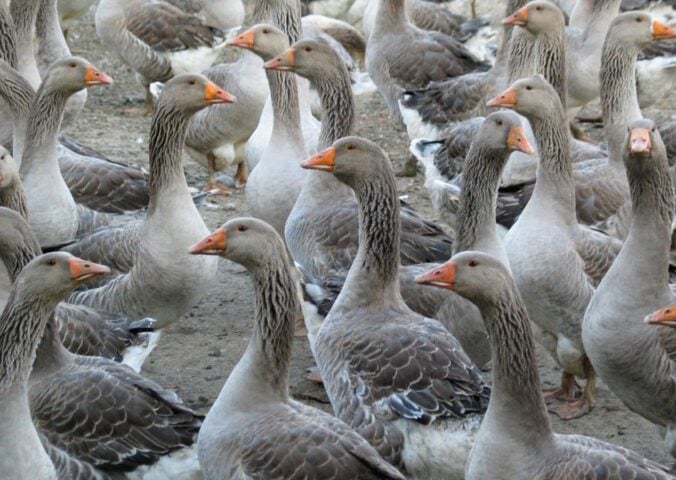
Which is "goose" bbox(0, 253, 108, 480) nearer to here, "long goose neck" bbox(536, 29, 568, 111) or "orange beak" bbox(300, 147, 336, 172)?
"orange beak" bbox(300, 147, 336, 172)

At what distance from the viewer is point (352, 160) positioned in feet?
22.0

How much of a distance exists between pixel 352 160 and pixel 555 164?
4.65 ft

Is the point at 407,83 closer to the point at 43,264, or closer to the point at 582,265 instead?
the point at 582,265

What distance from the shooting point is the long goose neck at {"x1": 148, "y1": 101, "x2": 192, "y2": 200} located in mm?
7410

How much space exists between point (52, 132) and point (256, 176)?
133cm

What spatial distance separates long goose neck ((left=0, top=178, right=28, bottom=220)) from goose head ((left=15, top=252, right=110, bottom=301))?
1973mm

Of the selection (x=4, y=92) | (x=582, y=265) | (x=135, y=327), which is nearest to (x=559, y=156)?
(x=582, y=265)

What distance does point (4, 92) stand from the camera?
28.3 ft

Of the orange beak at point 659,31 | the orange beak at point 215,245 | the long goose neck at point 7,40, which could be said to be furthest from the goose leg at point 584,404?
the long goose neck at point 7,40

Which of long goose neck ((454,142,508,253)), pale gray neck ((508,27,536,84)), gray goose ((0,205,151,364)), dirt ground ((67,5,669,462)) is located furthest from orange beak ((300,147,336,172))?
pale gray neck ((508,27,536,84))

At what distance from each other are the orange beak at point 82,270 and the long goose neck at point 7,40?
482cm

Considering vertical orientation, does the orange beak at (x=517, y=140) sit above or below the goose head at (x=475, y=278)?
above

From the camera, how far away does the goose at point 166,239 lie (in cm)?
724

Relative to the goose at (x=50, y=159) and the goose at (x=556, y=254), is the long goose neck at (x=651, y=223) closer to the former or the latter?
the goose at (x=556, y=254)
